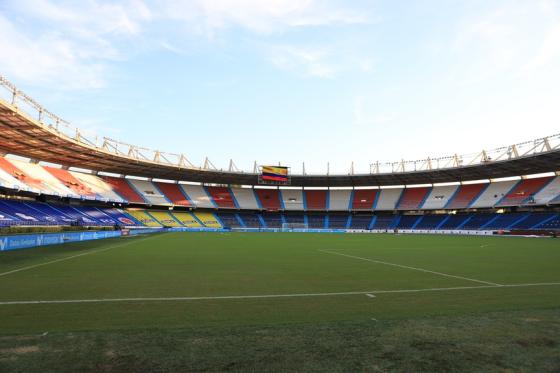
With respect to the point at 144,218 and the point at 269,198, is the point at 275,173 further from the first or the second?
the point at 144,218

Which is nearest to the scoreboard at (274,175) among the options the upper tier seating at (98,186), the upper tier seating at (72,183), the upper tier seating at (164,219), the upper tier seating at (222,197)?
the upper tier seating at (222,197)

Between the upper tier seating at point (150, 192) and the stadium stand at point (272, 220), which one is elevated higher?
the upper tier seating at point (150, 192)

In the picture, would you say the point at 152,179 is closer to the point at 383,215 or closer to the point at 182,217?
the point at 182,217

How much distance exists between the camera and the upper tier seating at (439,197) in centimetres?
6394

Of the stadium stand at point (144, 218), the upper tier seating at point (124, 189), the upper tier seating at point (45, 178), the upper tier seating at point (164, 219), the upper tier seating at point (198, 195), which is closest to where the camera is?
the upper tier seating at point (45, 178)

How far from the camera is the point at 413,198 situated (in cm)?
6888

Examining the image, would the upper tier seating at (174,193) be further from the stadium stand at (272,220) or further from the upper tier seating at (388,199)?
the upper tier seating at (388,199)

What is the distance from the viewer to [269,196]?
7525cm

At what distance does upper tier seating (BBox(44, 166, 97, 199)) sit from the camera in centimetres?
5009

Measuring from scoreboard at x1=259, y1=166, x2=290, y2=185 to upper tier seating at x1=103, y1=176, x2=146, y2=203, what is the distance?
938 inches

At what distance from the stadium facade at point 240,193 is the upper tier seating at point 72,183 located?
0.22 m

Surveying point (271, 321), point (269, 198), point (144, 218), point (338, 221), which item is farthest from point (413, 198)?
point (271, 321)

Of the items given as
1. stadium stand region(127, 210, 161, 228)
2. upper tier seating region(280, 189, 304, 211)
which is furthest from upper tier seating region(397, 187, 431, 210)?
stadium stand region(127, 210, 161, 228)

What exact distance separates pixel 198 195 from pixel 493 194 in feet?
190
